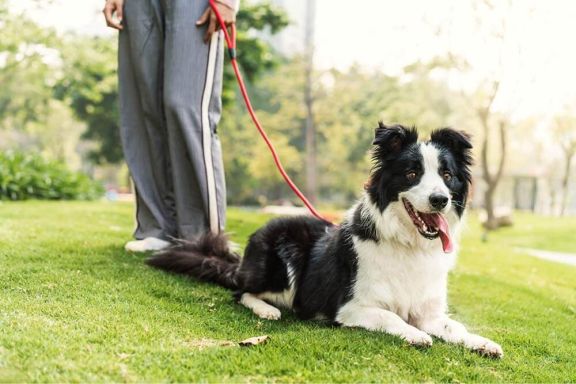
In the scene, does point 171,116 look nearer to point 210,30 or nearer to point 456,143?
point 210,30

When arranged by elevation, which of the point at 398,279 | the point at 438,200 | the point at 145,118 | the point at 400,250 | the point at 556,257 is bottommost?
the point at 556,257

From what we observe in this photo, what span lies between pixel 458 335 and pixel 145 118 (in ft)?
8.51

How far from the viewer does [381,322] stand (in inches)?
113

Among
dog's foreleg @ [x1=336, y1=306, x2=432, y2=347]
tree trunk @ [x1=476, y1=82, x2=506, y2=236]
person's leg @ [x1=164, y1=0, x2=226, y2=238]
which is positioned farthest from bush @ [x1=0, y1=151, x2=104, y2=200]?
tree trunk @ [x1=476, y1=82, x2=506, y2=236]

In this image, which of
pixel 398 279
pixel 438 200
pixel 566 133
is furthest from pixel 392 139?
pixel 566 133

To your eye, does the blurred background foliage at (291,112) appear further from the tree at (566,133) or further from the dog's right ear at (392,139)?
the dog's right ear at (392,139)

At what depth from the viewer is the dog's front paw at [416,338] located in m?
2.67

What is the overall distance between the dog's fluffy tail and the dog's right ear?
1256mm

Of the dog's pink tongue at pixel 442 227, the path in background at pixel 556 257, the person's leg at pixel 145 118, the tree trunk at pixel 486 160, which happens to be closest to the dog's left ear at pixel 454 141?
the dog's pink tongue at pixel 442 227

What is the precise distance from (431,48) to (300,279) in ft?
55.0

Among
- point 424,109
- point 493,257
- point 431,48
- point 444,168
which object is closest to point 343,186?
point 424,109

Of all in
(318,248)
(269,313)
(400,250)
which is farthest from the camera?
(318,248)

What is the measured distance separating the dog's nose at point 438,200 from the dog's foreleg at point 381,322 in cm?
57

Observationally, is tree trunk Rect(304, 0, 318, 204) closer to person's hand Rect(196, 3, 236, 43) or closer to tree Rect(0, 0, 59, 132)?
tree Rect(0, 0, 59, 132)
